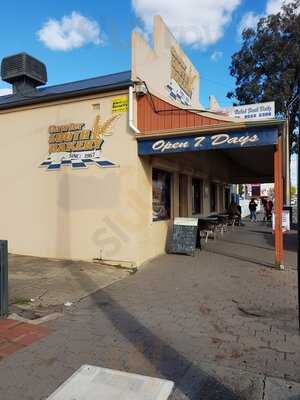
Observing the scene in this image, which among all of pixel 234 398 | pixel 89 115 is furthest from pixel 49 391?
pixel 89 115

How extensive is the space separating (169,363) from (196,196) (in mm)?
11839

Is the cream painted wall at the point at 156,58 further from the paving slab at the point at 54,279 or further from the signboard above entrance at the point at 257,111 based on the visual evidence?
the paving slab at the point at 54,279

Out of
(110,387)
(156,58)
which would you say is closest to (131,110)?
(156,58)

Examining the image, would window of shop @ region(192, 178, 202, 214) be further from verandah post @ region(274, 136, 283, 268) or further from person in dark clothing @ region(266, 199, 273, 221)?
person in dark clothing @ region(266, 199, 273, 221)

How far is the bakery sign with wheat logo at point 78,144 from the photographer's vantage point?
9180 millimetres

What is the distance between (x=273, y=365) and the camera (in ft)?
12.6

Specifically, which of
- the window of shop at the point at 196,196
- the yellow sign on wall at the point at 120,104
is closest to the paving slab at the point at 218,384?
the yellow sign on wall at the point at 120,104

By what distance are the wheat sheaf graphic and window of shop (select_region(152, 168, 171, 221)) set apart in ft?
6.18

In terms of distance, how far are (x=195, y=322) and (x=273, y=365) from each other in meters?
1.47

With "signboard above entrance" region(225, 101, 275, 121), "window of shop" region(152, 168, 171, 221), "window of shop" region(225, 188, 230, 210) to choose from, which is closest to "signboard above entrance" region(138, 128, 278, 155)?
"window of shop" region(152, 168, 171, 221)

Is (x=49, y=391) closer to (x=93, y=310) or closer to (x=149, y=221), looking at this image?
(x=93, y=310)

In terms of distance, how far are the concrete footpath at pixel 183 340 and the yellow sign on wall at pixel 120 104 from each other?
3.86 m

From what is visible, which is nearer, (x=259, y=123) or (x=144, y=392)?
(x=144, y=392)

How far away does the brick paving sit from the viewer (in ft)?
14.1
